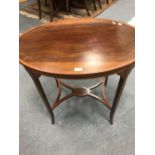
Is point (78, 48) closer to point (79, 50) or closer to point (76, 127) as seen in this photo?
point (79, 50)

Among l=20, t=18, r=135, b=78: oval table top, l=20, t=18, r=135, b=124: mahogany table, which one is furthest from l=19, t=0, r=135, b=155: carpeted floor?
l=20, t=18, r=135, b=78: oval table top

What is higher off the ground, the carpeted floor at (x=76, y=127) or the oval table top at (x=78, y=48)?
the oval table top at (x=78, y=48)

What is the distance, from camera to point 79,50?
1.21 meters

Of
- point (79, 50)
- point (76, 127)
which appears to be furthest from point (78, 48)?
point (76, 127)

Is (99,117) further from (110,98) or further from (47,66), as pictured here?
(47,66)

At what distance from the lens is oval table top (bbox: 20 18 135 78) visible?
1088 mm

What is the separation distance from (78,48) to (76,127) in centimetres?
65

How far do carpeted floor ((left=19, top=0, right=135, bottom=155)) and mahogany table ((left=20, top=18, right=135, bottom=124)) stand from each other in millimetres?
121

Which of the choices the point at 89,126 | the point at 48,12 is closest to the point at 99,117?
the point at 89,126

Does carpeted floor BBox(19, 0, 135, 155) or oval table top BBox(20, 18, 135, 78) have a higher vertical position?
oval table top BBox(20, 18, 135, 78)

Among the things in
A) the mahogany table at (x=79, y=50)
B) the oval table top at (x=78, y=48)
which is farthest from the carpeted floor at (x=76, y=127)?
the oval table top at (x=78, y=48)

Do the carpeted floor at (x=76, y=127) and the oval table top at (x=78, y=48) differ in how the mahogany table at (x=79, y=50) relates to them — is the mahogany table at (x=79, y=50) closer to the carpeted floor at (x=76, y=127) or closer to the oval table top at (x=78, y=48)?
the oval table top at (x=78, y=48)

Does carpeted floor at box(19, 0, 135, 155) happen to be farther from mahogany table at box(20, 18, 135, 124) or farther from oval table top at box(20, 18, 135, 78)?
oval table top at box(20, 18, 135, 78)

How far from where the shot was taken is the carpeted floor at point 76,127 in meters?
1.44
